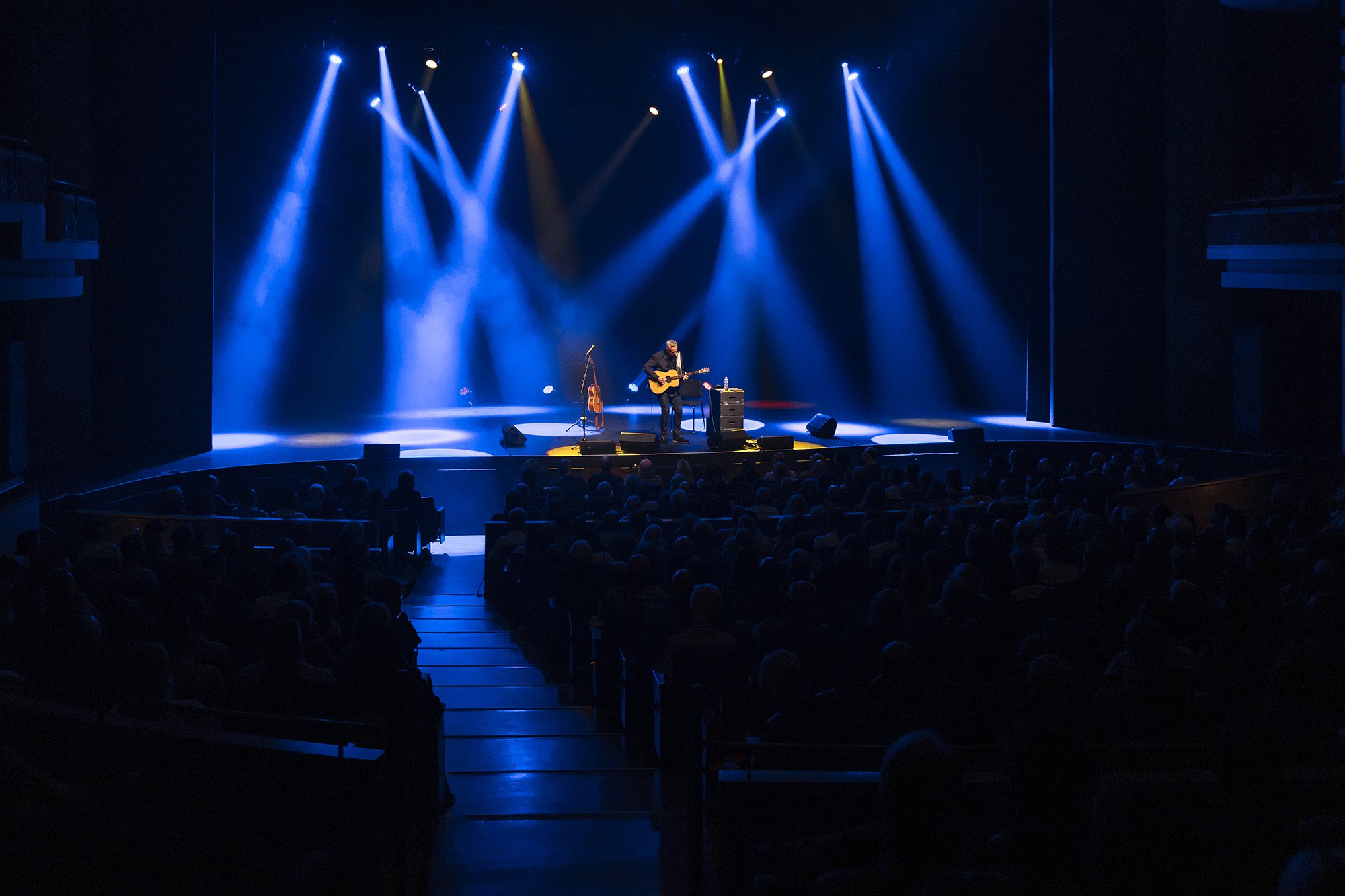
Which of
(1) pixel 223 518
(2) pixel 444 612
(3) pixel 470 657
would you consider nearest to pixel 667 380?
(2) pixel 444 612

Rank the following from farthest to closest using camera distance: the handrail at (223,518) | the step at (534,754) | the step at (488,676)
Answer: the handrail at (223,518) → the step at (488,676) → the step at (534,754)

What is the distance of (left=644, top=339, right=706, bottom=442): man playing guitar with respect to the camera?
1409 cm

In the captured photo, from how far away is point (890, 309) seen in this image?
19.6 m

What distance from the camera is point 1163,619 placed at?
4.54 metres

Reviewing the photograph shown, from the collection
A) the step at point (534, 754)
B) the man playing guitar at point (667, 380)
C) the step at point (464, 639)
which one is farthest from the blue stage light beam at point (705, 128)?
the step at point (534, 754)

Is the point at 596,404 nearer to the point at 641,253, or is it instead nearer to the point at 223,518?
the point at 641,253

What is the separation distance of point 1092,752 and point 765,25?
45.4ft

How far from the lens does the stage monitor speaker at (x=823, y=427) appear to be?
46.9 feet

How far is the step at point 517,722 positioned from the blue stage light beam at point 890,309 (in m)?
14.0

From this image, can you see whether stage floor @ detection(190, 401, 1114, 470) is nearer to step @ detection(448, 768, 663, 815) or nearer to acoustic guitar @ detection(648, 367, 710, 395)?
acoustic guitar @ detection(648, 367, 710, 395)

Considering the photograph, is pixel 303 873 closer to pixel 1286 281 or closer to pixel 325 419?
pixel 1286 281

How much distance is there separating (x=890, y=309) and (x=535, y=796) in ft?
51.9

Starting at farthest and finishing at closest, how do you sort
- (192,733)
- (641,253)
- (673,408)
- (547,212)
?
(641,253), (547,212), (673,408), (192,733)

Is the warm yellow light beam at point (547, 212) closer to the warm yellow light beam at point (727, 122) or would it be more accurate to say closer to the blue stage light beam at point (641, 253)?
the blue stage light beam at point (641, 253)
